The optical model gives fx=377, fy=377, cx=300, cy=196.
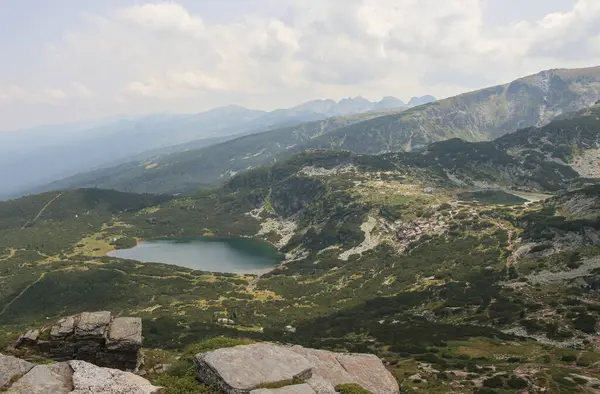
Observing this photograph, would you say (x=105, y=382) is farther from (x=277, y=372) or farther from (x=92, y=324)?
(x=92, y=324)

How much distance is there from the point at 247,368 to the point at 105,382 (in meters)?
8.20

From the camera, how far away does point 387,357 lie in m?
57.5

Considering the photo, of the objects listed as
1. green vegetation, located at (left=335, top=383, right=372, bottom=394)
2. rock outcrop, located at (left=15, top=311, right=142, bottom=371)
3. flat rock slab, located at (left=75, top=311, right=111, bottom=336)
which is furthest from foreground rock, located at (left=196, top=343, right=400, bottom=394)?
flat rock slab, located at (left=75, top=311, right=111, bottom=336)

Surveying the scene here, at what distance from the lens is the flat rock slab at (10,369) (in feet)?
69.9

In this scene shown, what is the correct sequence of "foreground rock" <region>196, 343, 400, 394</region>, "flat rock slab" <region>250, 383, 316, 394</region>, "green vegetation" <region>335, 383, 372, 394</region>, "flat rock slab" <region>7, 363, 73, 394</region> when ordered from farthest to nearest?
"green vegetation" <region>335, 383, 372, 394</region>
"foreground rock" <region>196, 343, 400, 394</region>
"flat rock slab" <region>7, 363, 73, 394</region>
"flat rock slab" <region>250, 383, 316, 394</region>

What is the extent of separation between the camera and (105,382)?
21922mm

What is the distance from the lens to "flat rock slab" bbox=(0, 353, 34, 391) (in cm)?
2131

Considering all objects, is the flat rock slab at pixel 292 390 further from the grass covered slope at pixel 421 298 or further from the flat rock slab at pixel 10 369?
the flat rock slab at pixel 10 369

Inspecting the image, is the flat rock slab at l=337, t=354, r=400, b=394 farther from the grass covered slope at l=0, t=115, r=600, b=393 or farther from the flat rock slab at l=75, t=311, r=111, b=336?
the flat rock slab at l=75, t=311, r=111, b=336

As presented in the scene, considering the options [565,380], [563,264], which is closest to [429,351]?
[565,380]

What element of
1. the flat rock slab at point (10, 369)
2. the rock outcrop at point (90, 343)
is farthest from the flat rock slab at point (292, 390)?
the rock outcrop at point (90, 343)

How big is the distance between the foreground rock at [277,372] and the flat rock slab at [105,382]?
352cm

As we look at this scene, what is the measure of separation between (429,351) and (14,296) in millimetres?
180884

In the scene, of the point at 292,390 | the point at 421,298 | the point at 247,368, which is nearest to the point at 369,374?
the point at 292,390
